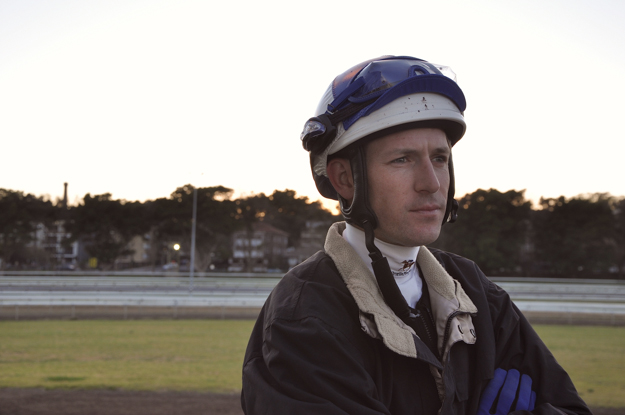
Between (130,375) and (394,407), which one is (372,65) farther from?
(130,375)

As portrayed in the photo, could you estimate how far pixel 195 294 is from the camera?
24.9 meters

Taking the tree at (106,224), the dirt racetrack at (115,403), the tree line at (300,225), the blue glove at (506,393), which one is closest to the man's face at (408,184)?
the blue glove at (506,393)

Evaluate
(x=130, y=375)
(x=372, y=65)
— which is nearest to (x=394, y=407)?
(x=372, y=65)

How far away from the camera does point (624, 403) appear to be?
24.7 ft

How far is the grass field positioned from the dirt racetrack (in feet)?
1.50

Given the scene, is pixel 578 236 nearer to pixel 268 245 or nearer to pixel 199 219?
pixel 268 245

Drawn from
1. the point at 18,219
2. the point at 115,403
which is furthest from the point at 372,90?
the point at 18,219

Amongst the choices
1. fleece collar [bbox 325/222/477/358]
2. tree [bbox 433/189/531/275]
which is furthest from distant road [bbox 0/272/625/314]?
fleece collar [bbox 325/222/477/358]

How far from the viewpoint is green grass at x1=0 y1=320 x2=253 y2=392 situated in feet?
28.5

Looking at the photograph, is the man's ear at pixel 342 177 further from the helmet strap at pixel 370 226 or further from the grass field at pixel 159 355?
the grass field at pixel 159 355

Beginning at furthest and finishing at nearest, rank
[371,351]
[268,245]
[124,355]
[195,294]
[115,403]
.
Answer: [268,245]
[195,294]
[124,355]
[115,403]
[371,351]

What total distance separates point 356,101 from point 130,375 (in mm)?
8941

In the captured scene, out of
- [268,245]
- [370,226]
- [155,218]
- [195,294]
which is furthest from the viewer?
[268,245]

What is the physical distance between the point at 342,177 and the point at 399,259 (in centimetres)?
33
